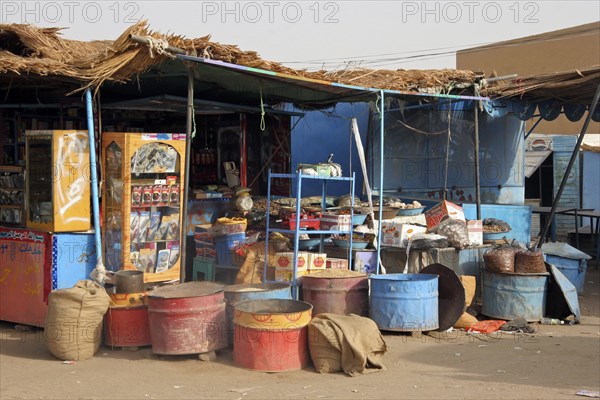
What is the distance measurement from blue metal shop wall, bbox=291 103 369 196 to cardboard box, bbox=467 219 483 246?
11.6 feet

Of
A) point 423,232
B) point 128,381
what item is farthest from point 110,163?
point 423,232

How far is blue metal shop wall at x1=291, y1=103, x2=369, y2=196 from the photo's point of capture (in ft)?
43.7

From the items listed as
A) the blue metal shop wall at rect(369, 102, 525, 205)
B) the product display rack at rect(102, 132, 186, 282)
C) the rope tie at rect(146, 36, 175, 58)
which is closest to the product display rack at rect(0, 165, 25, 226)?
the product display rack at rect(102, 132, 186, 282)

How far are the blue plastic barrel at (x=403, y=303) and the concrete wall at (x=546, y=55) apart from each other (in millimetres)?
19524

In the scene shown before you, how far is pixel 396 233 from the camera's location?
948 centimetres

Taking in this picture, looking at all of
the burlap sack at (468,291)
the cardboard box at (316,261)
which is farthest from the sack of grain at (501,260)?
the cardboard box at (316,261)

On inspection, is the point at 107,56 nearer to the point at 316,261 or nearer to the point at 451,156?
the point at 316,261

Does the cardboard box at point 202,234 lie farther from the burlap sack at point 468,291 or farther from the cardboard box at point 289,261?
the burlap sack at point 468,291

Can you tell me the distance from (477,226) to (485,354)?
2780 millimetres

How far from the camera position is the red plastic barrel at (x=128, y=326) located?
749cm

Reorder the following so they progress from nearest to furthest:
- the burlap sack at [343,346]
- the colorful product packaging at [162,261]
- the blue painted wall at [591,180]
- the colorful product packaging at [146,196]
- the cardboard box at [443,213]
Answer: the burlap sack at [343,346]
the colorful product packaging at [146,196]
the colorful product packaging at [162,261]
the cardboard box at [443,213]
the blue painted wall at [591,180]

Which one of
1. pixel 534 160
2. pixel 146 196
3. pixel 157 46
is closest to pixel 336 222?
pixel 146 196

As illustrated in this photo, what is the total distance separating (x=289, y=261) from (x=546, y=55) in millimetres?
23350

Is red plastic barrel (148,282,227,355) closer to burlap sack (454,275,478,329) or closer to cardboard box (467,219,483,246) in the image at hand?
burlap sack (454,275,478,329)
